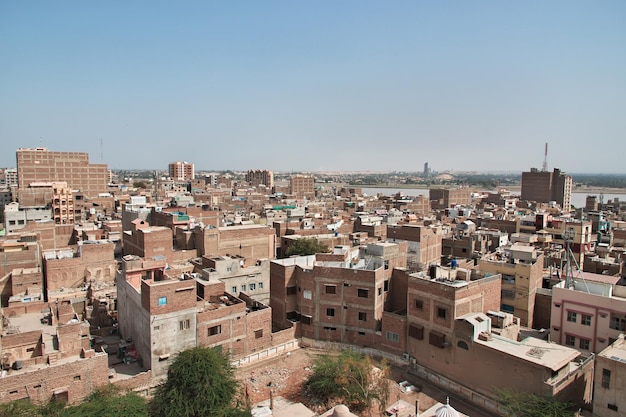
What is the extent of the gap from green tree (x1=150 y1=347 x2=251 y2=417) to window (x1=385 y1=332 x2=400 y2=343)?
9947 millimetres

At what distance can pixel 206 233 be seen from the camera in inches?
1574

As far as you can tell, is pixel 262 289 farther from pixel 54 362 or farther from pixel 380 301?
pixel 54 362

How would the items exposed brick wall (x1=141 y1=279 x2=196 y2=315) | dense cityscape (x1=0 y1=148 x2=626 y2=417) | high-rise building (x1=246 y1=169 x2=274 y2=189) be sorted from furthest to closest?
high-rise building (x1=246 y1=169 x2=274 y2=189), exposed brick wall (x1=141 y1=279 x2=196 y2=315), dense cityscape (x1=0 y1=148 x2=626 y2=417)

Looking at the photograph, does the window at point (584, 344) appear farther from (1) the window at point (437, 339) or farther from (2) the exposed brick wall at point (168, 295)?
(2) the exposed brick wall at point (168, 295)

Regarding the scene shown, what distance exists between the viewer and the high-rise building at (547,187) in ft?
380

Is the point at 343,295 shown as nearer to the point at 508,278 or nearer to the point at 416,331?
the point at 416,331

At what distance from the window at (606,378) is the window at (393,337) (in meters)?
10.5

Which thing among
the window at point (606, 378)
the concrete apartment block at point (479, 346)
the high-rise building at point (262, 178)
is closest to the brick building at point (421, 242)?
the concrete apartment block at point (479, 346)

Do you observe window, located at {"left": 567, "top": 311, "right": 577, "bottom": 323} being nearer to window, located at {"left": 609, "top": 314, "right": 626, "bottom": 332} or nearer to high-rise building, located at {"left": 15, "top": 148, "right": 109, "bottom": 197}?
window, located at {"left": 609, "top": 314, "right": 626, "bottom": 332}

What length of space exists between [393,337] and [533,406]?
904 centimetres

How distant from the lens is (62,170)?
9025 centimetres

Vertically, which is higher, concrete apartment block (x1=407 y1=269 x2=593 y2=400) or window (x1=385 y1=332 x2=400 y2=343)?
concrete apartment block (x1=407 y1=269 x2=593 y2=400)

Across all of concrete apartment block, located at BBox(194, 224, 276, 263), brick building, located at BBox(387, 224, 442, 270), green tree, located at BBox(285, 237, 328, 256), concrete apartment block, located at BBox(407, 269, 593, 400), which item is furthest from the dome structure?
concrete apartment block, located at BBox(194, 224, 276, 263)

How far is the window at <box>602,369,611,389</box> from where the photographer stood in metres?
17.6
